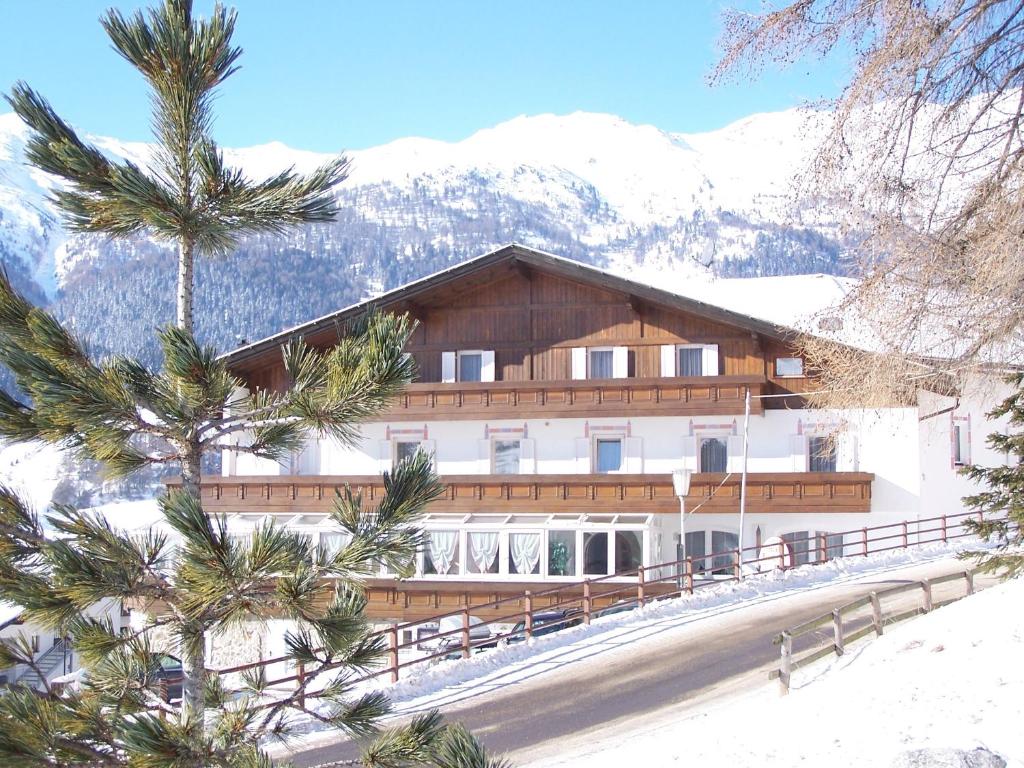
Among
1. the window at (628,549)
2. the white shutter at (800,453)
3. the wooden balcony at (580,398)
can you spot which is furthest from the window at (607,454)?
the white shutter at (800,453)

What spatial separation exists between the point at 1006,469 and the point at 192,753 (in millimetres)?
12925

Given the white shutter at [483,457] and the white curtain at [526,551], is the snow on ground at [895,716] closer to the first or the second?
the white curtain at [526,551]

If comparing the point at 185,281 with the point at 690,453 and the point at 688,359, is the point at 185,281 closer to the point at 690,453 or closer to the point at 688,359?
the point at 690,453

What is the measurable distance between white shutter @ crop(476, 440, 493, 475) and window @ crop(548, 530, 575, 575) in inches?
139

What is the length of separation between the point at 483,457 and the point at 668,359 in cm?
654

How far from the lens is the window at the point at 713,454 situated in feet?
119

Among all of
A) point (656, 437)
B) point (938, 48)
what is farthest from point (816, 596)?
point (938, 48)

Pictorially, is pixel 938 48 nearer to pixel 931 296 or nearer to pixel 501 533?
pixel 931 296

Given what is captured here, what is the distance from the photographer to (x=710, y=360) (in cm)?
3622

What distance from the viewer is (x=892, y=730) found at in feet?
42.3

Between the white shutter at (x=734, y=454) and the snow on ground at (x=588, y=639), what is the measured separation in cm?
442

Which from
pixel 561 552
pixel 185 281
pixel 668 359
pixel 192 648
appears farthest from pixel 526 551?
pixel 192 648

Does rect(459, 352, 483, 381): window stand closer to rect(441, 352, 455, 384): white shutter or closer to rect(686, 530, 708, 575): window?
rect(441, 352, 455, 384): white shutter

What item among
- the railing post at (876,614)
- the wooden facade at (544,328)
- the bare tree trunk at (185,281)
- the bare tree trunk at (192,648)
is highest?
the wooden facade at (544,328)
